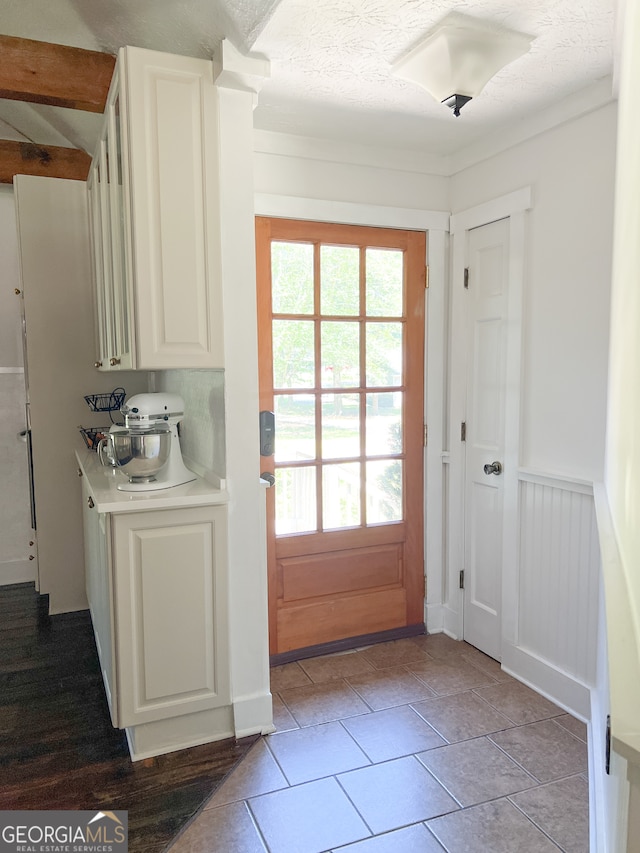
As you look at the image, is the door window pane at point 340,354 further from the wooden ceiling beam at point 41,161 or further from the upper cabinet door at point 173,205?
the wooden ceiling beam at point 41,161

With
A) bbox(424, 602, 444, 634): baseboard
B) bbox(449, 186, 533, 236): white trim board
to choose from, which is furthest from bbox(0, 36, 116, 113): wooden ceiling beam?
bbox(424, 602, 444, 634): baseboard

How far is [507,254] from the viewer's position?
2.68 metres

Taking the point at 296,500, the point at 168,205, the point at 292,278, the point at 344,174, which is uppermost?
the point at 344,174

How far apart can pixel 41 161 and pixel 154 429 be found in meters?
2.20

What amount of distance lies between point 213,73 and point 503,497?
203cm

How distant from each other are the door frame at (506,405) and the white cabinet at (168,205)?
1.30 m

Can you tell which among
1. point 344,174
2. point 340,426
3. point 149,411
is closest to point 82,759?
point 149,411

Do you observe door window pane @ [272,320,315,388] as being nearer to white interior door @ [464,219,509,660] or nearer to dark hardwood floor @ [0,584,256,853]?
white interior door @ [464,219,509,660]

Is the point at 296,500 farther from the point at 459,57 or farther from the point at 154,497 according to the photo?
the point at 459,57

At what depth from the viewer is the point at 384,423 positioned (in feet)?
9.90

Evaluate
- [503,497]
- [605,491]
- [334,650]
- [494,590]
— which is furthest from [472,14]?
[334,650]

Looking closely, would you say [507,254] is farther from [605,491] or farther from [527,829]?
[527,829]

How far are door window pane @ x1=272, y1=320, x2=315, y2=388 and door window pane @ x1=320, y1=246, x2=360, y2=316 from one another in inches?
5.9

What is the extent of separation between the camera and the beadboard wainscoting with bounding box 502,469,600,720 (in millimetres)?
2316
